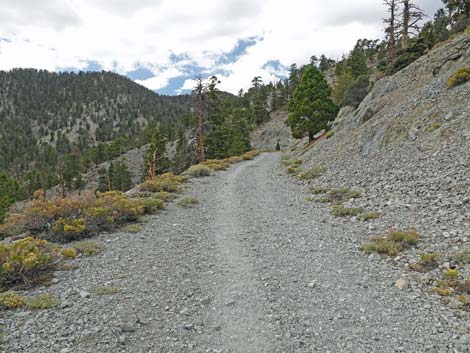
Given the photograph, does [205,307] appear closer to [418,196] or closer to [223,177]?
[418,196]

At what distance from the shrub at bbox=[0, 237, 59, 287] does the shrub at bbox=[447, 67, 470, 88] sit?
63.3ft

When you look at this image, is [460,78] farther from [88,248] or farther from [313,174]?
[88,248]

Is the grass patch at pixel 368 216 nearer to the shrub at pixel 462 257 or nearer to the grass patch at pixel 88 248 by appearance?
the shrub at pixel 462 257

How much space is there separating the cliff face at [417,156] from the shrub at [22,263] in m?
8.89

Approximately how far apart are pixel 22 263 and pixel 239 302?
16.2ft

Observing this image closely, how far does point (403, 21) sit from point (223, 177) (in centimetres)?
2547

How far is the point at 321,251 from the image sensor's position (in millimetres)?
8797

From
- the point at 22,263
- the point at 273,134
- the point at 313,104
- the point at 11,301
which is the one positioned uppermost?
the point at 313,104

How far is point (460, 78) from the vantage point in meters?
16.3

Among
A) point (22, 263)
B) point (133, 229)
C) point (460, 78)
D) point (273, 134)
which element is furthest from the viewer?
point (273, 134)

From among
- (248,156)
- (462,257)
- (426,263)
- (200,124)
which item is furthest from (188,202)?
(248,156)

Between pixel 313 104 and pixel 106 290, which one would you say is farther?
pixel 313 104

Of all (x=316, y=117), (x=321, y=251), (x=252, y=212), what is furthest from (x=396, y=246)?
(x=316, y=117)

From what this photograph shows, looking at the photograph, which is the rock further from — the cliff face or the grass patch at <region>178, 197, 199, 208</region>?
the grass patch at <region>178, 197, 199, 208</region>
